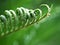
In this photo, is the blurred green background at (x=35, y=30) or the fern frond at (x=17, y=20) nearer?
the fern frond at (x=17, y=20)

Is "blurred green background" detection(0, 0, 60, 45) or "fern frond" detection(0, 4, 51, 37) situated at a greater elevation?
"blurred green background" detection(0, 0, 60, 45)

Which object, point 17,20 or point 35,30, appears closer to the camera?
point 17,20

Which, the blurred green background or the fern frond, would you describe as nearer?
the fern frond

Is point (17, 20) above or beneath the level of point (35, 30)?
beneath

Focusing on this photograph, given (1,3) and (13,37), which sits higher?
(1,3)

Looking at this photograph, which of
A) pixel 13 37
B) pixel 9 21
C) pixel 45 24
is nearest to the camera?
pixel 9 21

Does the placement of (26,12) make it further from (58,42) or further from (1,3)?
(58,42)

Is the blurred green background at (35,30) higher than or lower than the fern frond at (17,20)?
higher

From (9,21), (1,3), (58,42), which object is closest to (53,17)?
(58,42)
